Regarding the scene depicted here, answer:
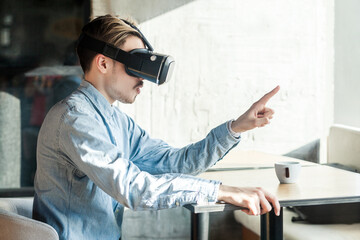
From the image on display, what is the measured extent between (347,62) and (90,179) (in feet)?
8.14

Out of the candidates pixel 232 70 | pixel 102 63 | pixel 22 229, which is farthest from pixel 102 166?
pixel 232 70

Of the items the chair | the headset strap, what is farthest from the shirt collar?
the chair

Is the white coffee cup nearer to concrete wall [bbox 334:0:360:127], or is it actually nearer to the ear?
the ear

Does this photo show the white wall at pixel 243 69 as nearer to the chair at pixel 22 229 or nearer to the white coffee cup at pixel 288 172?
the white coffee cup at pixel 288 172

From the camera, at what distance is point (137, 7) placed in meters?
3.20

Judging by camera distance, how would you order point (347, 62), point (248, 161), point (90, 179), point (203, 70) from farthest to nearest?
point (347, 62) → point (203, 70) → point (248, 161) → point (90, 179)

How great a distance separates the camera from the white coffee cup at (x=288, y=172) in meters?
1.90

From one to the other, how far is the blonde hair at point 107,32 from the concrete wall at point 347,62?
7.13ft

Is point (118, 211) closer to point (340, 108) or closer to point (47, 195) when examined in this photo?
point (47, 195)

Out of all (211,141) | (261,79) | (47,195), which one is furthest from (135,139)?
(261,79)

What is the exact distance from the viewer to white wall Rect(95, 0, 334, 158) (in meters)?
3.27

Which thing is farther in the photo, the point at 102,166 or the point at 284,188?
the point at 284,188

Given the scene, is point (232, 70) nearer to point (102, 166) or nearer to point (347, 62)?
point (347, 62)

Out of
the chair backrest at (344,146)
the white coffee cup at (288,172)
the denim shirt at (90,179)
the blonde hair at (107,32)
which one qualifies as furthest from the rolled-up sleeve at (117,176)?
the chair backrest at (344,146)
